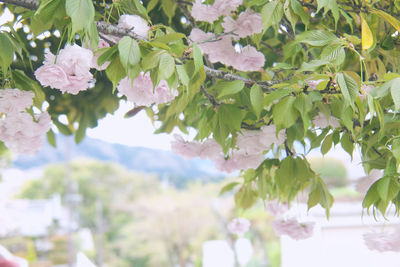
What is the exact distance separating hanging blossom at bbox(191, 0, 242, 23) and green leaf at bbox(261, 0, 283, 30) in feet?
0.33

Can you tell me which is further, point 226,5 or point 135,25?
point 226,5

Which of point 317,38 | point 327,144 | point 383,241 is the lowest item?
point 383,241

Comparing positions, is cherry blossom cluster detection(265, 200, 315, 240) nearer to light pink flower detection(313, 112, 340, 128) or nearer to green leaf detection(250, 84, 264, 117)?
light pink flower detection(313, 112, 340, 128)

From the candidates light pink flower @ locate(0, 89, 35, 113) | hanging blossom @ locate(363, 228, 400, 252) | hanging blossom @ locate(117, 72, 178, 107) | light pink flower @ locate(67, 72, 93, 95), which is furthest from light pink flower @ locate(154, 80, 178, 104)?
hanging blossom @ locate(363, 228, 400, 252)

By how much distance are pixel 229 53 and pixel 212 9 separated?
9 centimetres

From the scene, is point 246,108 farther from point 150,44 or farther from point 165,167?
point 165,167

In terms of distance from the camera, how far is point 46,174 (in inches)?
699

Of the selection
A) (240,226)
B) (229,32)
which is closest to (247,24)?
(229,32)

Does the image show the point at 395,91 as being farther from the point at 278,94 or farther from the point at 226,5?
the point at 226,5

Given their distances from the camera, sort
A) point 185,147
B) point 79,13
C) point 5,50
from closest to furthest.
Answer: point 79,13 → point 5,50 → point 185,147

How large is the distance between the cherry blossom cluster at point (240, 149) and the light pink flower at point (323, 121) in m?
0.06

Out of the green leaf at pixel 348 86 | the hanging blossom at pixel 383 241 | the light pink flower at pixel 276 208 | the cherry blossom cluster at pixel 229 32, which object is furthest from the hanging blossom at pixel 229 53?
the light pink flower at pixel 276 208

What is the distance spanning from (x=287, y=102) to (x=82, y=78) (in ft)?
0.96

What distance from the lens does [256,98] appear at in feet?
2.28
